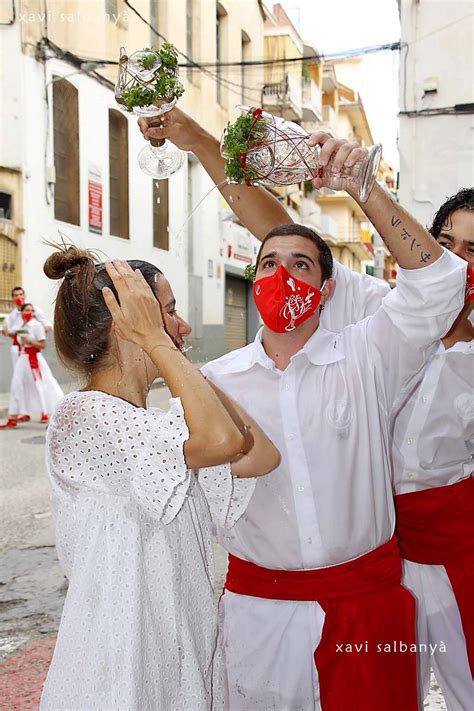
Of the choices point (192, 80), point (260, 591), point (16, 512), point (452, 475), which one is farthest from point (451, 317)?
point (192, 80)

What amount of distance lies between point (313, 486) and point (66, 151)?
1219 centimetres

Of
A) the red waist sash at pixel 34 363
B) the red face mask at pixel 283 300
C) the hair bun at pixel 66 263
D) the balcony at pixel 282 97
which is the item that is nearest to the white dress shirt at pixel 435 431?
the red face mask at pixel 283 300

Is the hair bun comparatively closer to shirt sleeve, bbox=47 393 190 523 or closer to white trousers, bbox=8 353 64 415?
shirt sleeve, bbox=47 393 190 523

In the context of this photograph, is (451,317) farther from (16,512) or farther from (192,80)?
(192,80)

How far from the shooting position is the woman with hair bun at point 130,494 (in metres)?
1.56

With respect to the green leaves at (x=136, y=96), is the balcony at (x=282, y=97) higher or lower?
higher

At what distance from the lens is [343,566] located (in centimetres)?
188

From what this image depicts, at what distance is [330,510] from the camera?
1.89 m

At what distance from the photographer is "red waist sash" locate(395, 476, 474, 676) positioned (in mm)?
2215

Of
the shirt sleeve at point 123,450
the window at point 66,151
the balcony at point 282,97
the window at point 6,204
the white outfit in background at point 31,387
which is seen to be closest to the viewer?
the shirt sleeve at point 123,450

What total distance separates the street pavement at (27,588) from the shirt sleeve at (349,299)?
4.99ft

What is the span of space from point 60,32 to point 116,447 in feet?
40.8

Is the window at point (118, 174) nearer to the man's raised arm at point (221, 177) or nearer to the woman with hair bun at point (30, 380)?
the woman with hair bun at point (30, 380)

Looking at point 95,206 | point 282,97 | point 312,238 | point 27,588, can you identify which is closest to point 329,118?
point 282,97
